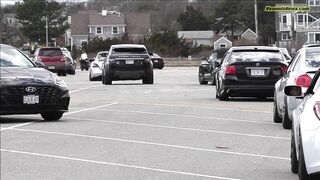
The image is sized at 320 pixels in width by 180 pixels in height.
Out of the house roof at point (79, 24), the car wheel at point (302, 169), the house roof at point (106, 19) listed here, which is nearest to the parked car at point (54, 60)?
the car wheel at point (302, 169)

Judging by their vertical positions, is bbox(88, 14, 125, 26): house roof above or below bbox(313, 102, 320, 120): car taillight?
above

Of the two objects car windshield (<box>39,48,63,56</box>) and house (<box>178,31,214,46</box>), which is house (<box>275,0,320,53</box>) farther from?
car windshield (<box>39,48,63,56</box>)

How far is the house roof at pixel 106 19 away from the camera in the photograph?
120375mm

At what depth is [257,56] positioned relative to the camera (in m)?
20.5

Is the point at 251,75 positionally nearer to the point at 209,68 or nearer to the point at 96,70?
the point at 209,68

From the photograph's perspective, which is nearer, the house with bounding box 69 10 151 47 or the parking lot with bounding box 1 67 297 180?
the parking lot with bounding box 1 67 297 180

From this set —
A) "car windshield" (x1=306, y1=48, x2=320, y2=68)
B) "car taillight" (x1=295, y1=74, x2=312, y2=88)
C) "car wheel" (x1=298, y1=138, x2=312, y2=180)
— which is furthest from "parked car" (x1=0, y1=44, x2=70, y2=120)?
"car wheel" (x1=298, y1=138, x2=312, y2=180)

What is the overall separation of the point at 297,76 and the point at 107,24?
4290 inches

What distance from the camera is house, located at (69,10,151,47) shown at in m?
120

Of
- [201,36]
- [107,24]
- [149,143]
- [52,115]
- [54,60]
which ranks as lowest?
[149,143]

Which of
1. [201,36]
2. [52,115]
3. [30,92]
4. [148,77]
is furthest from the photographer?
[201,36]

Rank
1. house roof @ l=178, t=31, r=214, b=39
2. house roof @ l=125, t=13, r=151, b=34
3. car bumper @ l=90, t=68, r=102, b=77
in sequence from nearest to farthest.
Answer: car bumper @ l=90, t=68, r=102, b=77, house roof @ l=125, t=13, r=151, b=34, house roof @ l=178, t=31, r=214, b=39

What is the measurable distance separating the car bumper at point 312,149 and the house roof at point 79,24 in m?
116

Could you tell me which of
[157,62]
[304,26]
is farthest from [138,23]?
[157,62]
